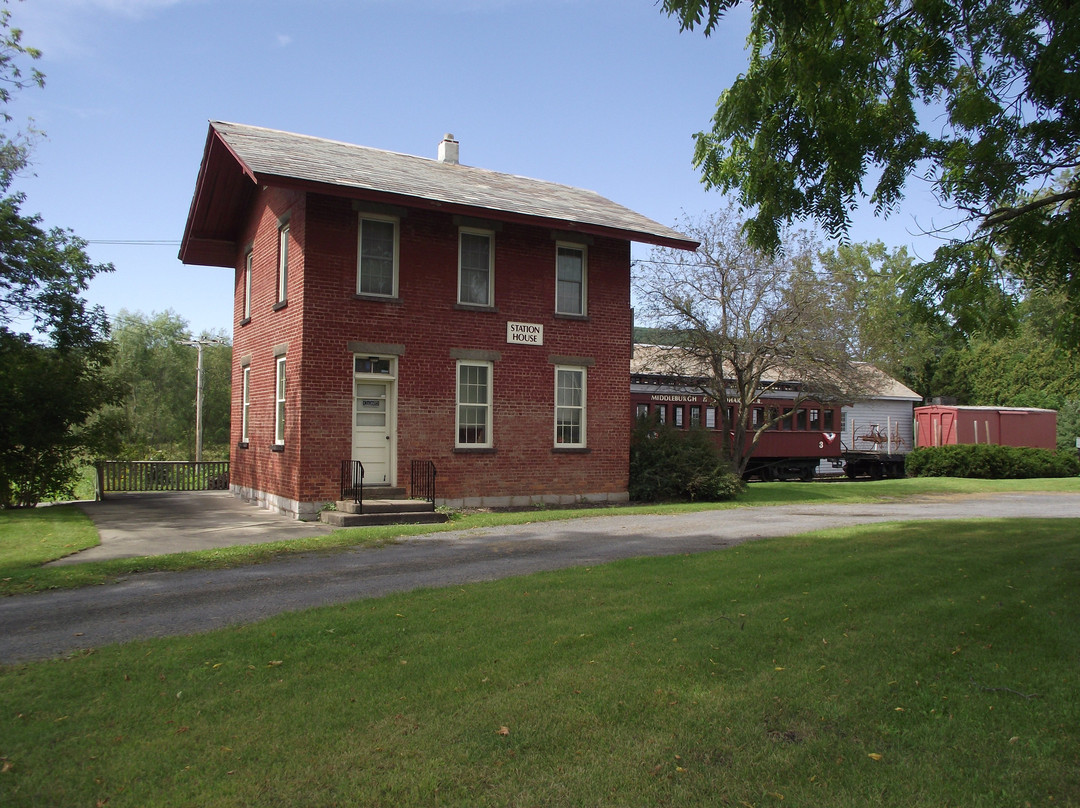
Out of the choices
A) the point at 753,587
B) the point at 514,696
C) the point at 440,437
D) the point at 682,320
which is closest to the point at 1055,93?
the point at 753,587

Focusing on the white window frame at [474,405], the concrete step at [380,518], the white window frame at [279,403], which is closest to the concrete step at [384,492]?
the concrete step at [380,518]

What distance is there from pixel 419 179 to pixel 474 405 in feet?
16.3

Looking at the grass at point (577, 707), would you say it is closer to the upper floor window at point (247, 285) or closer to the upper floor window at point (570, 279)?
the upper floor window at point (570, 279)

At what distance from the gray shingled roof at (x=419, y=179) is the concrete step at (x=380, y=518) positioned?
5986 millimetres

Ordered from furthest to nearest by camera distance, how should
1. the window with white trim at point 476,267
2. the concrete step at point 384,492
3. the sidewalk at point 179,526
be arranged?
the window with white trim at point 476,267, the concrete step at point 384,492, the sidewalk at point 179,526

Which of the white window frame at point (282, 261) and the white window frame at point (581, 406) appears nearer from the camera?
the white window frame at point (282, 261)

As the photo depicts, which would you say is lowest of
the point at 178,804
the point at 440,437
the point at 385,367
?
the point at 178,804

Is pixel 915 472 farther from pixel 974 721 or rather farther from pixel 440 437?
pixel 974 721

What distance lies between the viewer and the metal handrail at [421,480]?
16719 mm

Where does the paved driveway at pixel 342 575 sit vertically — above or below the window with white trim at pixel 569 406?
below

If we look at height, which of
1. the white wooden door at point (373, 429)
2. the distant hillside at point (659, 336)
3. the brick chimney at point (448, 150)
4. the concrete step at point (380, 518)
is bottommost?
the concrete step at point (380, 518)

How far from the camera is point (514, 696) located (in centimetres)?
494

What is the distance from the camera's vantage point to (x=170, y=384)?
236 ft

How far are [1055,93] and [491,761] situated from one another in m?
7.52
